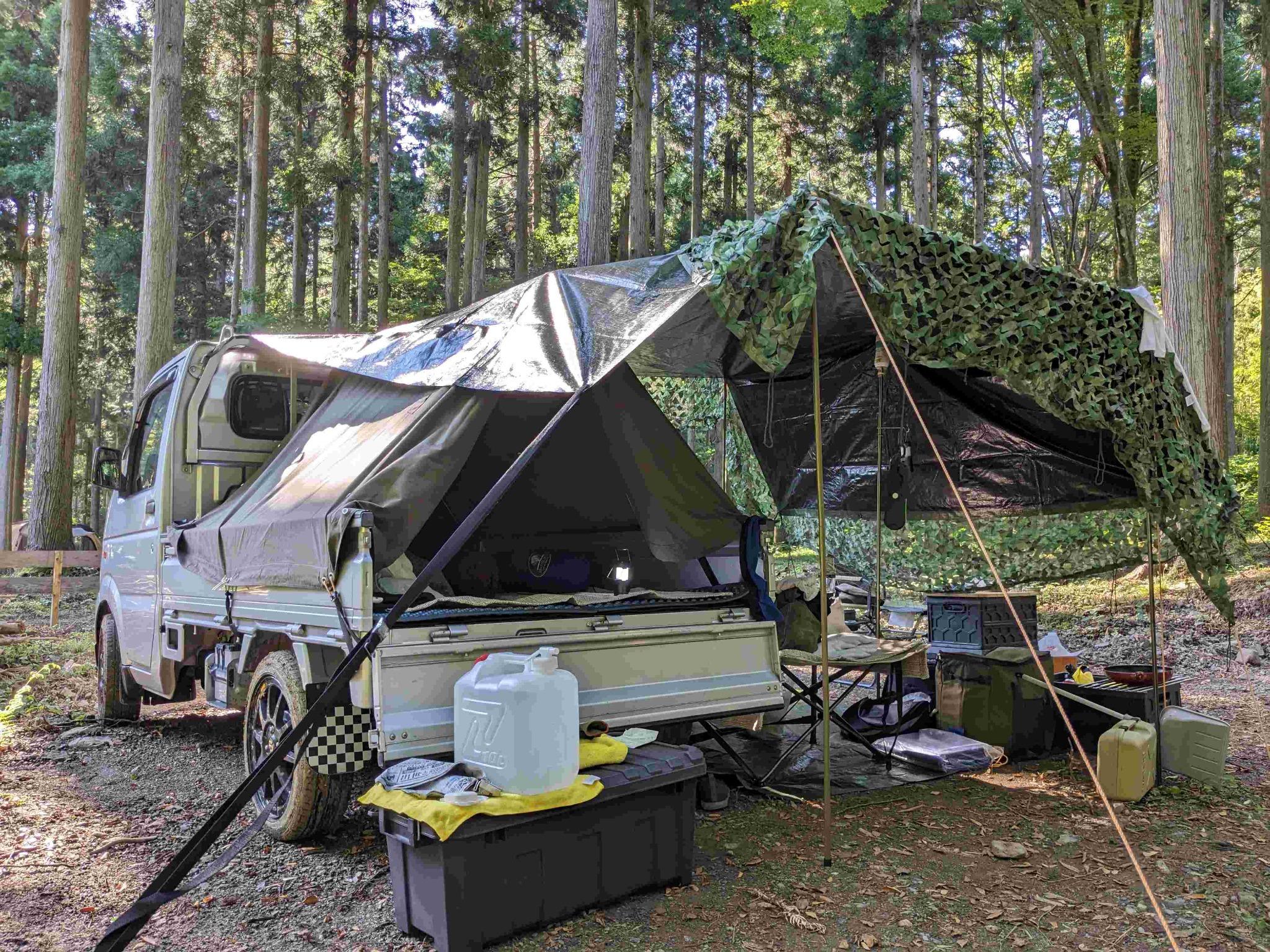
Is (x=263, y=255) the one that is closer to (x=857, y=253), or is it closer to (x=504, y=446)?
(x=504, y=446)

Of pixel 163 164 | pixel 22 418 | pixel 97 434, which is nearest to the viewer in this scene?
pixel 163 164

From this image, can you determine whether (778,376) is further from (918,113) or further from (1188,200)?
(918,113)

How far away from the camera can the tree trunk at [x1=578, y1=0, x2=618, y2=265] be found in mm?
9727

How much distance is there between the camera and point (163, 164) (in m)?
11.2

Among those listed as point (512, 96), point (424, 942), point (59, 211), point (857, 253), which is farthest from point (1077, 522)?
point (512, 96)

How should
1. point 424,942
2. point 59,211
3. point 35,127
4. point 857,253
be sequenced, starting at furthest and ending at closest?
1. point 35,127
2. point 59,211
3. point 857,253
4. point 424,942

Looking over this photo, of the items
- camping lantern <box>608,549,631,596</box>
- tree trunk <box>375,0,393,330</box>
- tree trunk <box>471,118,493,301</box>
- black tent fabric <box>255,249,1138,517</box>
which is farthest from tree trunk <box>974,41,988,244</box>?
camping lantern <box>608,549,631,596</box>

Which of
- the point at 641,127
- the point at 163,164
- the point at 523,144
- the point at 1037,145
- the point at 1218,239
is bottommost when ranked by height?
the point at 1218,239

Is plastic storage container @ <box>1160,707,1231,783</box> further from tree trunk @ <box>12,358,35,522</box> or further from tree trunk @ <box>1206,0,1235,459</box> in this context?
tree trunk @ <box>12,358,35,522</box>

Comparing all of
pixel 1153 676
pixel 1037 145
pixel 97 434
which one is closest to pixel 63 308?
pixel 1153 676

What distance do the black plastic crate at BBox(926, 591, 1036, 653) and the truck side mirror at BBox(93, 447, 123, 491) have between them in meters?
5.26

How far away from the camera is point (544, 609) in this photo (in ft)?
12.7

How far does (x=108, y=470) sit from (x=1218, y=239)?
9.99 metres

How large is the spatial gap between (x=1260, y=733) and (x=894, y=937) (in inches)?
164
